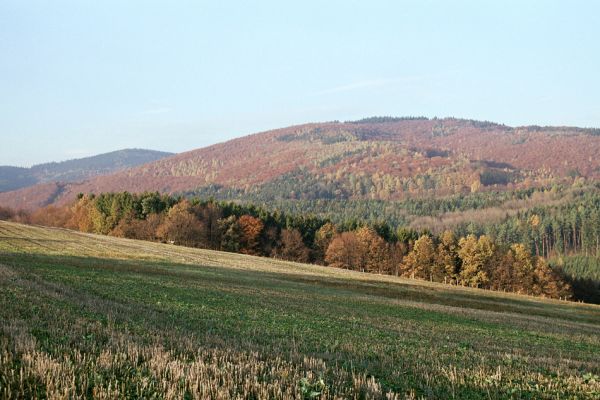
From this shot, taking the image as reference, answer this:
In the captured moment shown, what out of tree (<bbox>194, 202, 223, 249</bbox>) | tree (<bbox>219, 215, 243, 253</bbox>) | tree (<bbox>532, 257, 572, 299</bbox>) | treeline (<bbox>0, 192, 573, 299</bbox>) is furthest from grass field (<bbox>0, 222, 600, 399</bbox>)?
tree (<bbox>194, 202, 223, 249</bbox>)

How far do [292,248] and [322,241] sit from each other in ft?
33.1

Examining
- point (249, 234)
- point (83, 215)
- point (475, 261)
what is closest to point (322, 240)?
point (249, 234)

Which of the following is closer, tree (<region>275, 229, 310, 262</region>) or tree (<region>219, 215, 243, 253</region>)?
tree (<region>219, 215, 243, 253</region>)

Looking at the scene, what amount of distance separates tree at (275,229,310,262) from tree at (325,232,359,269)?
7.26 meters

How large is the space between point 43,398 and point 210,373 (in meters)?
3.03

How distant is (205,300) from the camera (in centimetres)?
3170

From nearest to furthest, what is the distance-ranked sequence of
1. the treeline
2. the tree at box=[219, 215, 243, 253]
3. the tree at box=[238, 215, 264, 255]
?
the treeline
the tree at box=[219, 215, 243, 253]
the tree at box=[238, 215, 264, 255]

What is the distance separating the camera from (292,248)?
131875mm

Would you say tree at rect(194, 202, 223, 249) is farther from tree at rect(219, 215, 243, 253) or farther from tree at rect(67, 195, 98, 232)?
tree at rect(67, 195, 98, 232)

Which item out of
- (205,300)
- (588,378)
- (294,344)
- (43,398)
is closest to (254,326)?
(294,344)

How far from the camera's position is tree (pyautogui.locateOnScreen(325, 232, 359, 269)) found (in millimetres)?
127375

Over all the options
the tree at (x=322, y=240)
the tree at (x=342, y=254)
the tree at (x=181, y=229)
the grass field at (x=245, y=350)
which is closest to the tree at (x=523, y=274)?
the tree at (x=342, y=254)

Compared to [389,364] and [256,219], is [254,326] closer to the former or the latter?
[389,364]

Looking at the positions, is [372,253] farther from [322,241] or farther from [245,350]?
[245,350]
